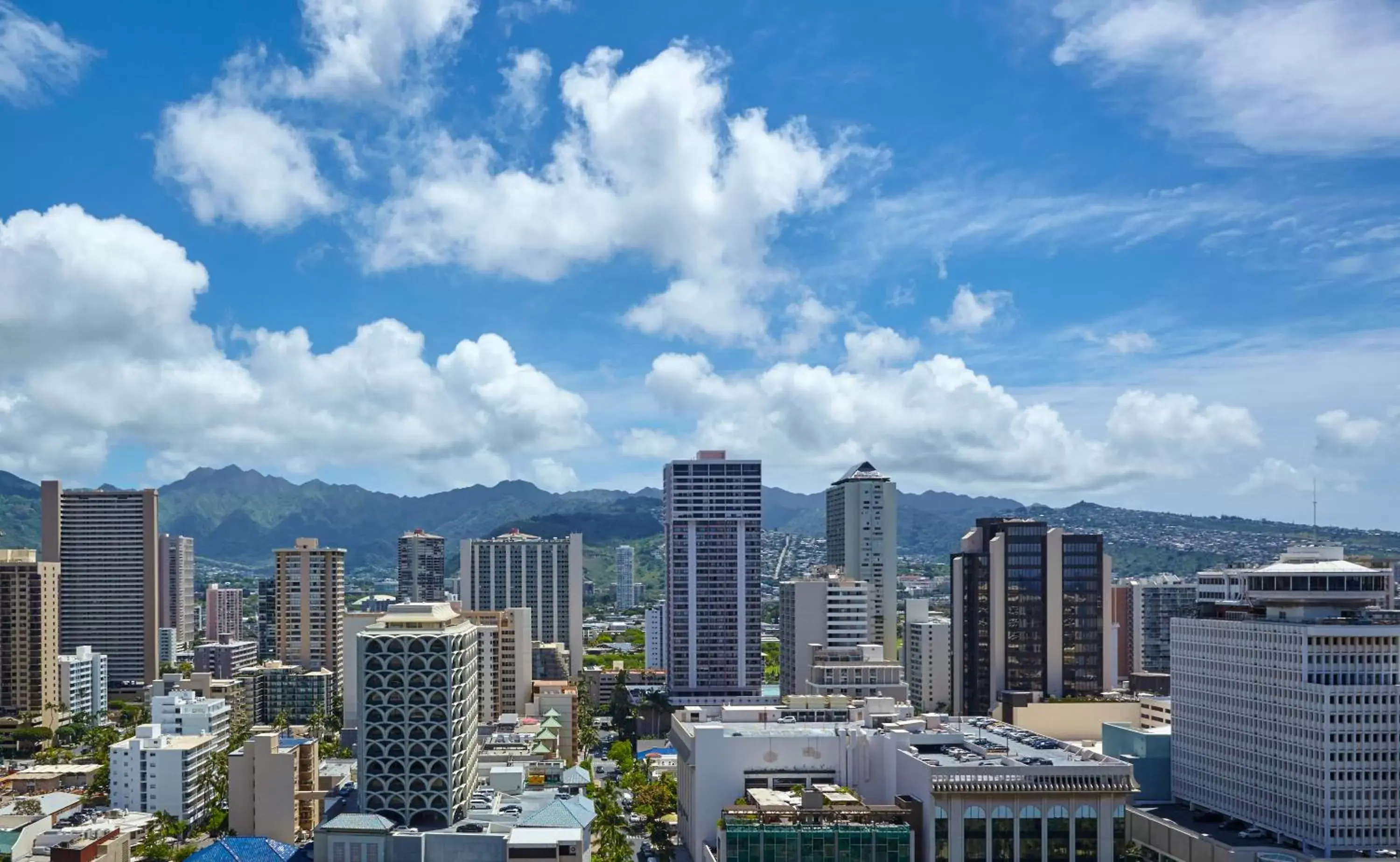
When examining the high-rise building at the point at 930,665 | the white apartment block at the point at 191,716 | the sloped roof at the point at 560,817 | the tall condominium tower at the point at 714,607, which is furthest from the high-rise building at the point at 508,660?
the sloped roof at the point at 560,817

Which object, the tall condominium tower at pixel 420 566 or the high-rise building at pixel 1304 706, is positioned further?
the tall condominium tower at pixel 420 566

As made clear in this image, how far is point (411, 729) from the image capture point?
51.8 metres

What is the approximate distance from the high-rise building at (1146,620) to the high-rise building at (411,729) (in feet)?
315

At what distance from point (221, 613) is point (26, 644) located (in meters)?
87.8

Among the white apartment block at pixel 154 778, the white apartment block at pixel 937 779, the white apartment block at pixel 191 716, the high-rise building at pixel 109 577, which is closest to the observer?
the white apartment block at pixel 937 779

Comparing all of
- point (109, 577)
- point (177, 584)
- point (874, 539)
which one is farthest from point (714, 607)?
point (177, 584)

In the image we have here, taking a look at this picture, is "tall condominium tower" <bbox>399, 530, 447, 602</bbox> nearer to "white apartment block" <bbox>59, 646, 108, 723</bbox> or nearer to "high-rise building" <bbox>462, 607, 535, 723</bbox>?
"white apartment block" <bbox>59, 646, 108, 723</bbox>

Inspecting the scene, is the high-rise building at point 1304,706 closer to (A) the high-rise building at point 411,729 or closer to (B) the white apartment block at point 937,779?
(B) the white apartment block at point 937,779

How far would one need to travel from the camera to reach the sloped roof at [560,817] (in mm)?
49562

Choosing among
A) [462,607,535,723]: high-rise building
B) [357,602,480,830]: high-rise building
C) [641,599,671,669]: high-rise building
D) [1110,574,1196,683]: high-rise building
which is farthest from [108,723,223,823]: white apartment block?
[1110,574,1196,683]: high-rise building

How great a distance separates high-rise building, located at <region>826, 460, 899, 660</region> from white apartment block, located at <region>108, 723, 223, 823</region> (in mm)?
72649

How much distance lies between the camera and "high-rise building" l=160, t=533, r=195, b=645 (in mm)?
168375

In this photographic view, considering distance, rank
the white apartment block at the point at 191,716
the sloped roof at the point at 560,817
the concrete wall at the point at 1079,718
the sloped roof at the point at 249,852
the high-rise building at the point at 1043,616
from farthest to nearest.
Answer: the high-rise building at the point at 1043,616 → the white apartment block at the point at 191,716 → the concrete wall at the point at 1079,718 → the sloped roof at the point at 249,852 → the sloped roof at the point at 560,817

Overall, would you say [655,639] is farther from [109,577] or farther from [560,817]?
[560,817]
